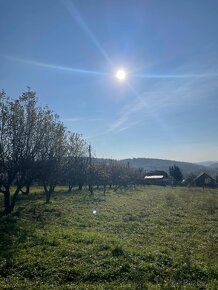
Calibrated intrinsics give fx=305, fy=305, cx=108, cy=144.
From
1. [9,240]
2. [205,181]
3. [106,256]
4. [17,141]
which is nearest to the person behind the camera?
[106,256]

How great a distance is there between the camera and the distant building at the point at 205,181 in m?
112

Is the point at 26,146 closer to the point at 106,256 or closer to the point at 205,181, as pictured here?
the point at 106,256

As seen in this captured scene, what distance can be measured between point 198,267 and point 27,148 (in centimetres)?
2073

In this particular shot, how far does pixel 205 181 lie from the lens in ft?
365

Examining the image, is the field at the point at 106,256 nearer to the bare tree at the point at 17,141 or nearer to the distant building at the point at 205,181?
the bare tree at the point at 17,141

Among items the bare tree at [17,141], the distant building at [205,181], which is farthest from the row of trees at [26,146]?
the distant building at [205,181]

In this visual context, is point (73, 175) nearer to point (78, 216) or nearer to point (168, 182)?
point (78, 216)

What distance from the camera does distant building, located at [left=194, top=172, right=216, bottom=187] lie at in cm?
11231

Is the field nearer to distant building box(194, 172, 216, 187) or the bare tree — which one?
the bare tree

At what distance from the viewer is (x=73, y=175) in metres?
64.7

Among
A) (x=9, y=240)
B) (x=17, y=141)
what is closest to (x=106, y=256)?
(x=9, y=240)

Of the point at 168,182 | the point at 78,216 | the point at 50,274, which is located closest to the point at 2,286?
the point at 50,274

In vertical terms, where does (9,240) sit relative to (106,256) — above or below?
above

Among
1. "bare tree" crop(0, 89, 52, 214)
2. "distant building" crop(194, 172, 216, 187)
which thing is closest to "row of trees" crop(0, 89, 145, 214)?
"bare tree" crop(0, 89, 52, 214)
